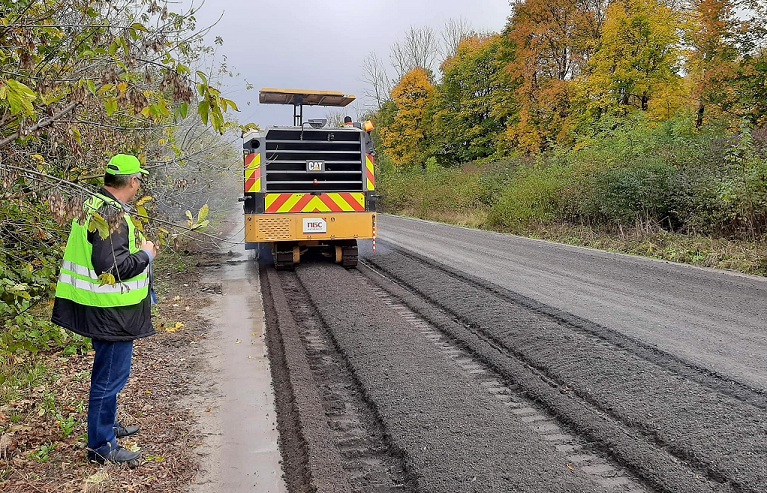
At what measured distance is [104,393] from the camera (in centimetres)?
349

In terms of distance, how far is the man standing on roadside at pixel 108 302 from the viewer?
10.8ft

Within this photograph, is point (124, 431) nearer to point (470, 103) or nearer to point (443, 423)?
point (443, 423)

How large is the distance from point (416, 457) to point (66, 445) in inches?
88.8

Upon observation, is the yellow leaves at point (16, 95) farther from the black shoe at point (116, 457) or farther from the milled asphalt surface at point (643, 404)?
the milled asphalt surface at point (643, 404)

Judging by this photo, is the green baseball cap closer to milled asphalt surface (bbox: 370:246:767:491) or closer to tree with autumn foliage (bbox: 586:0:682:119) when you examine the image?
milled asphalt surface (bbox: 370:246:767:491)

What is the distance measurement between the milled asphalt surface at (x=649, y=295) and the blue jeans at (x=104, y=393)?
4.64 meters

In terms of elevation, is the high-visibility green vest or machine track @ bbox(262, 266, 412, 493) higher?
the high-visibility green vest

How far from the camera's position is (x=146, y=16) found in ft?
18.5

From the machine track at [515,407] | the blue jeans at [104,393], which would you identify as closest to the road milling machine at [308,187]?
the machine track at [515,407]

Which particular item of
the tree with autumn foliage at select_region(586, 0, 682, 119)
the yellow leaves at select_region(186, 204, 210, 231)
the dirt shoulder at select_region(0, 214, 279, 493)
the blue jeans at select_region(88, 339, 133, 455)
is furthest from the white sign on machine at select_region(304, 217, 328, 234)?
the tree with autumn foliage at select_region(586, 0, 682, 119)

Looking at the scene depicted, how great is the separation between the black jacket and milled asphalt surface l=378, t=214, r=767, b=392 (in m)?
4.58

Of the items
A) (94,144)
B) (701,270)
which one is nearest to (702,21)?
(701,270)

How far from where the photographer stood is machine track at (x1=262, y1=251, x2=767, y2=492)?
3352 mm

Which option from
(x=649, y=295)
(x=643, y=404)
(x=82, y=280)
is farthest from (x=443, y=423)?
(x=649, y=295)
